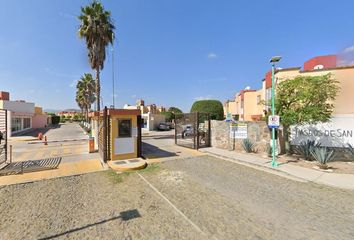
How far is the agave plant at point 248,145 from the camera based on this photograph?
11.6 meters

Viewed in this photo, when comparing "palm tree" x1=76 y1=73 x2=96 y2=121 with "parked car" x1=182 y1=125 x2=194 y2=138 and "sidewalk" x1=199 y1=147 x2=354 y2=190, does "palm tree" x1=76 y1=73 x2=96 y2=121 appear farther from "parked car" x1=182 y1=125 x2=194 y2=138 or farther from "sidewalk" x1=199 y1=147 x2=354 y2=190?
"sidewalk" x1=199 y1=147 x2=354 y2=190

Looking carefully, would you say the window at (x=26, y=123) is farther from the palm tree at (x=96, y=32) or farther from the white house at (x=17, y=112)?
the palm tree at (x=96, y=32)

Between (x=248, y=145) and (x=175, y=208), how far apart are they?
836 centimetres

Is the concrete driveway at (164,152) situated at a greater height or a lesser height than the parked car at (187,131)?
lesser

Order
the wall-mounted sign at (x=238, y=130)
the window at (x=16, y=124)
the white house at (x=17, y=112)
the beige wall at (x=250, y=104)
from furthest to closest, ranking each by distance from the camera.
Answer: the beige wall at (x=250, y=104)
the window at (x=16, y=124)
the white house at (x=17, y=112)
the wall-mounted sign at (x=238, y=130)

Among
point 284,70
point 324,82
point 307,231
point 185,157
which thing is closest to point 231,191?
point 307,231

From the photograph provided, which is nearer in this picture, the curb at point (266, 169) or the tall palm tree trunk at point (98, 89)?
the curb at point (266, 169)

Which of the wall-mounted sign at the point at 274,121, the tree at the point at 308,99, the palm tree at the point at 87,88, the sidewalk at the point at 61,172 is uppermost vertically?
the palm tree at the point at 87,88

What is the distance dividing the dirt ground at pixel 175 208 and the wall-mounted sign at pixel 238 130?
16.8ft

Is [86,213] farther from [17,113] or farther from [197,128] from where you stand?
[17,113]

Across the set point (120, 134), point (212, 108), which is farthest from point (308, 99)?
point (212, 108)

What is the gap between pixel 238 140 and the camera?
40.8 feet

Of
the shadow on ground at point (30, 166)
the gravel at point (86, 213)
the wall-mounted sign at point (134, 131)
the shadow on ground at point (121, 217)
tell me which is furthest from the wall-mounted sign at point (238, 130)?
the shadow on ground at point (30, 166)

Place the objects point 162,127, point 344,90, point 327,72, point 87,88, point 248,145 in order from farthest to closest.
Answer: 1. point 87,88
2. point 162,127
3. point 327,72
4. point 344,90
5. point 248,145
